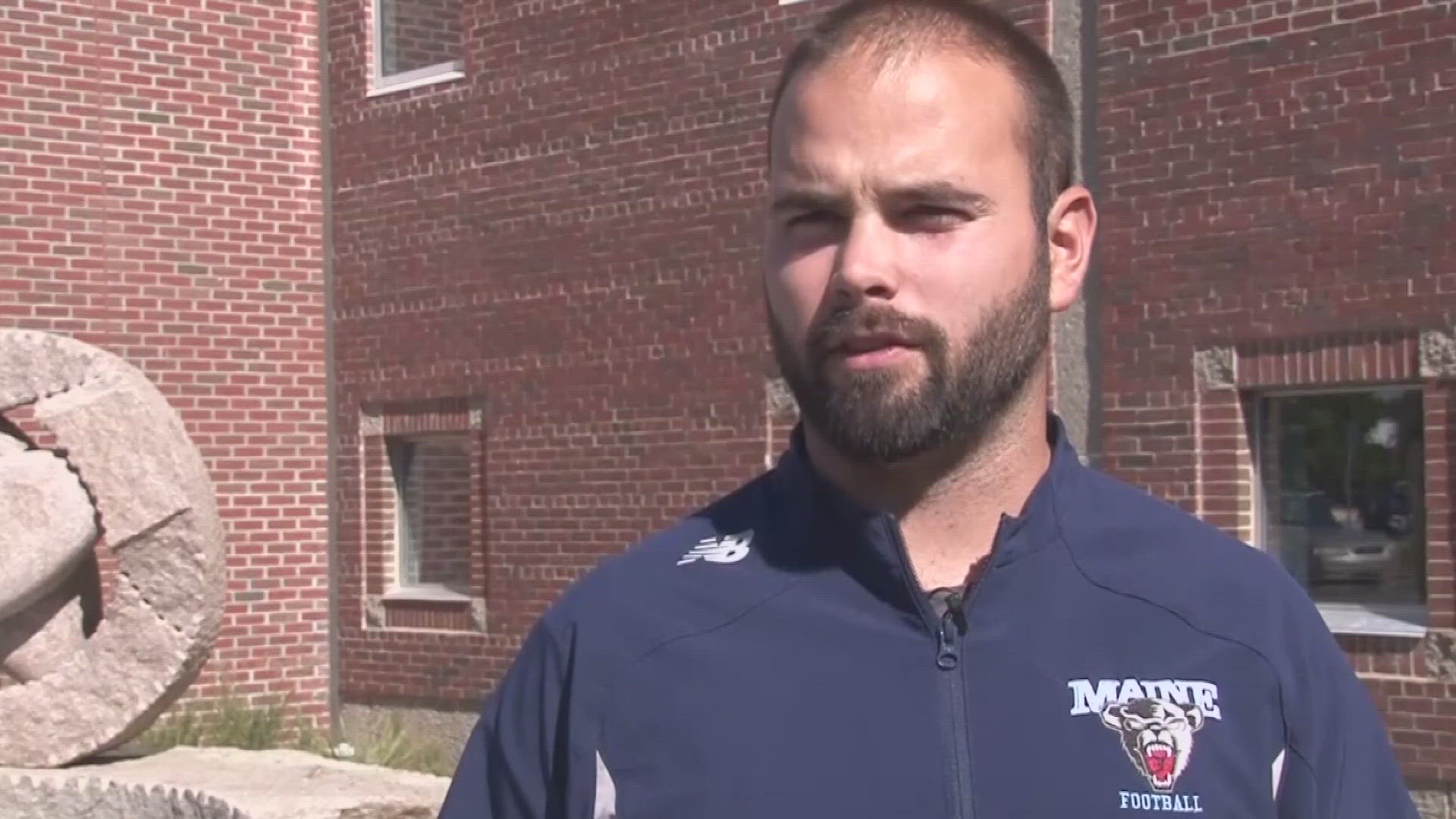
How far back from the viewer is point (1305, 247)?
809 cm

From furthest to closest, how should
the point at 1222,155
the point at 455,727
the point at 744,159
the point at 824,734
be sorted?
the point at 455,727 < the point at 744,159 < the point at 1222,155 < the point at 824,734

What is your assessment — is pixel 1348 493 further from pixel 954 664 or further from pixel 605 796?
pixel 605 796

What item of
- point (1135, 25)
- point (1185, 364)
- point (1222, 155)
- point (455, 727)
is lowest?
point (455, 727)

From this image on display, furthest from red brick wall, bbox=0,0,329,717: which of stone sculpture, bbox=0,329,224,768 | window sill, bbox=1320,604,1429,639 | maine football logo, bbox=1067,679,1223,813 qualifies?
maine football logo, bbox=1067,679,1223,813

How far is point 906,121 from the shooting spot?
1.94 m

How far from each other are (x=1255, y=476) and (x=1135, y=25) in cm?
201

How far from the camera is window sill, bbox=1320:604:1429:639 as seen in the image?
7.89 m

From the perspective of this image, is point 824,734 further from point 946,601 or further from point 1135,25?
point 1135,25

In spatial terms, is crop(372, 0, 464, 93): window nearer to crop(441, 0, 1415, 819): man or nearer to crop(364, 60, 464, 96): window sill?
crop(364, 60, 464, 96): window sill

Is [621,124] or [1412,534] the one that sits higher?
[621,124]

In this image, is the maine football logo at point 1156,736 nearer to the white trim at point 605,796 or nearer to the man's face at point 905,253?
the man's face at point 905,253

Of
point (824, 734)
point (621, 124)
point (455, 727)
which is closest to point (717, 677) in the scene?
point (824, 734)

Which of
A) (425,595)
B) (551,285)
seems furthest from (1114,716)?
(425,595)

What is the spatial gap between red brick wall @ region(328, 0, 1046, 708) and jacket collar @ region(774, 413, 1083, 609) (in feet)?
27.2
